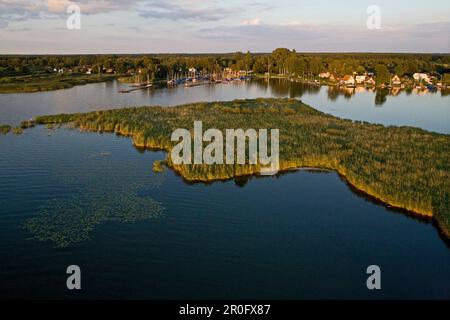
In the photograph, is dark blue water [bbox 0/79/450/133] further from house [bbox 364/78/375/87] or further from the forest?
the forest

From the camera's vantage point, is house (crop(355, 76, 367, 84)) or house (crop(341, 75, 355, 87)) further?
house (crop(355, 76, 367, 84))

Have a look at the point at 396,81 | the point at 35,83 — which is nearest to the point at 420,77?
the point at 396,81

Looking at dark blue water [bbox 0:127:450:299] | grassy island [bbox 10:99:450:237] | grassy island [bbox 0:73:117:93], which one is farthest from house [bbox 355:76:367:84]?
dark blue water [bbox 0:127:450:299]

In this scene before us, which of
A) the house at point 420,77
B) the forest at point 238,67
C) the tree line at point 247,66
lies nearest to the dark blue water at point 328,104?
the house at point 420,77

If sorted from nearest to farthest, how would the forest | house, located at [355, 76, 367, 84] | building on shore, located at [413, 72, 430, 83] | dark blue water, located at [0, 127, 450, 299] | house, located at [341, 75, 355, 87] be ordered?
1. dark blue water, located at [0, 127, 450, 299]
2. the forest
3. building on shore, located at [413, 72, 430, 83]
4. house, located at [341, 75, 355, 87]
5. house, located at [355, 76, 367, 84]

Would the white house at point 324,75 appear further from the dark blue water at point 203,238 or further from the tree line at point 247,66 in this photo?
the dark blue water at point 203,238
